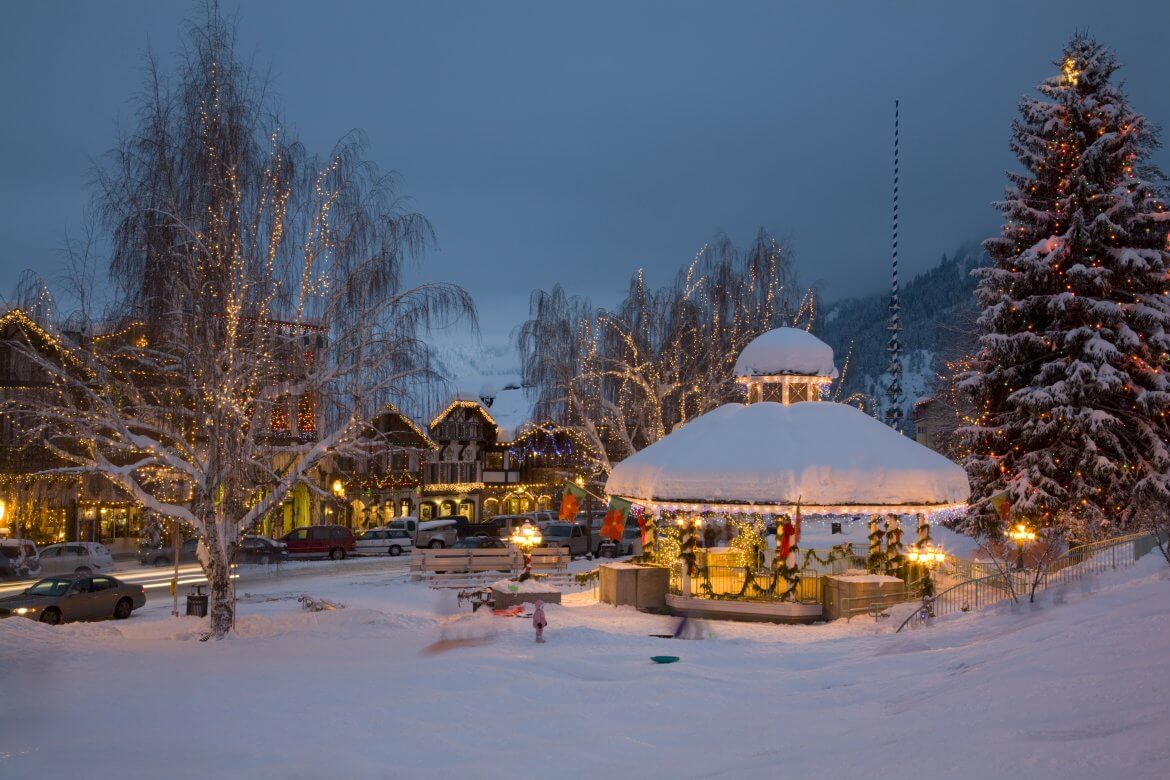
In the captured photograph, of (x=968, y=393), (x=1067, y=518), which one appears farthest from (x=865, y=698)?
(x=968, y=393)

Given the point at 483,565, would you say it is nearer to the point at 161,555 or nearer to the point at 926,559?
the point at 926,559

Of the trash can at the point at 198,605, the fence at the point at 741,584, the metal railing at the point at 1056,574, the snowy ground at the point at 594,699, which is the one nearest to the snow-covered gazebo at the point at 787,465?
the fence at the point at 741,584

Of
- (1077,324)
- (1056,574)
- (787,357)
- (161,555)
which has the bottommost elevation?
(161,555)

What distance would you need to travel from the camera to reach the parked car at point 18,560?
103 feet

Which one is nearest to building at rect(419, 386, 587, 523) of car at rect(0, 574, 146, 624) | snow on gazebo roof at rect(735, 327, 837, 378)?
snow on gazebo roof at rect(735, 327, 837, 378)

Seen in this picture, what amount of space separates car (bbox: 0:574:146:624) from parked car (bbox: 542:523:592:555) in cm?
1869

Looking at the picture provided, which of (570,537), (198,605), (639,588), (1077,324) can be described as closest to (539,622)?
(639,588)

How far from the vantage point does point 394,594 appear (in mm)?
26547

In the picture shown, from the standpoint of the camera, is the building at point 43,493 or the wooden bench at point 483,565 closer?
the wooden bench at point 483,565

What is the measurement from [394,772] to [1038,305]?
23.6 m

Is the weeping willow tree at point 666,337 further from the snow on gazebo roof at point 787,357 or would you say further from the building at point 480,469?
the building at point 480,469

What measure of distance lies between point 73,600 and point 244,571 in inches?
512

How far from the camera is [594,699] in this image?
41.7ft

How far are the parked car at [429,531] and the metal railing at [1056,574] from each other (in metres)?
27.4
